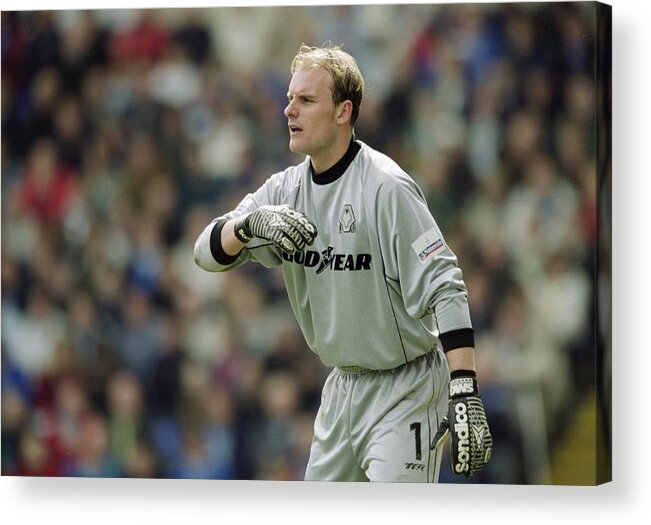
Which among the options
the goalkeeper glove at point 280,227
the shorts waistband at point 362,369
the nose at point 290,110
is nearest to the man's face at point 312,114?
the nose at point 290,110

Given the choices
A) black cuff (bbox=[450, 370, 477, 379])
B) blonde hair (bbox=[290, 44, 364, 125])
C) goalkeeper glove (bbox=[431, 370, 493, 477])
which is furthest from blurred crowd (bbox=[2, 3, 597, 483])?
black cuff (bbox=[450, 370, 477, 379])

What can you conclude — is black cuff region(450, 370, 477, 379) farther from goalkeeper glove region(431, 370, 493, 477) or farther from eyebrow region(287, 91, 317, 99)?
eyebrow region(287, 91, 317, 99)

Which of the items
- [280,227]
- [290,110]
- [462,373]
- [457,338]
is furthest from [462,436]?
[290,110]

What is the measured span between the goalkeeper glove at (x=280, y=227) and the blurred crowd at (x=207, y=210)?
480 mm

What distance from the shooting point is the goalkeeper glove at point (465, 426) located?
516cm

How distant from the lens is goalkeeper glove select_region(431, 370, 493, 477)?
16.9 feet

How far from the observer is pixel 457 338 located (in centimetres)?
511

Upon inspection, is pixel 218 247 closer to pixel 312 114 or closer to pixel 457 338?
pixel 312 114

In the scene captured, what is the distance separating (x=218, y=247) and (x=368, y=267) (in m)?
0.55

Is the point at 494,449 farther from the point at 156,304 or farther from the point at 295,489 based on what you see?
the point at 156,304

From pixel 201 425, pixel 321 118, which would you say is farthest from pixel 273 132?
pixel 201 425

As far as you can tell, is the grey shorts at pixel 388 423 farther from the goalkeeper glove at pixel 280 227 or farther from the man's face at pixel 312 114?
the man's face at pixel 312 114

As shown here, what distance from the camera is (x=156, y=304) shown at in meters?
5.93

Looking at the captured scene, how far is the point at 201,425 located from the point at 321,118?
123 cm
